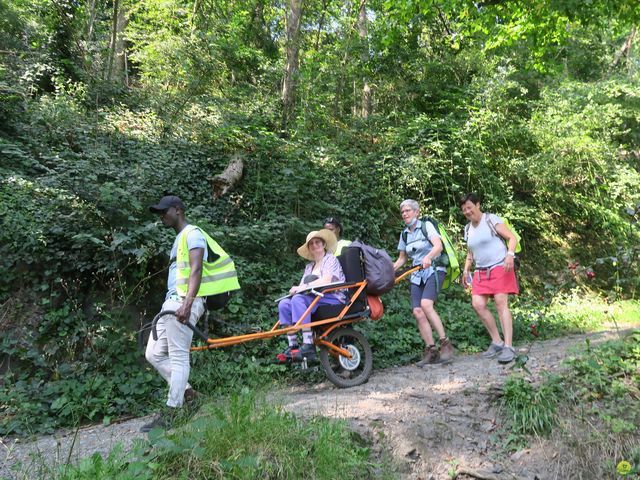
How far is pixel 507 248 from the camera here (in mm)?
5363

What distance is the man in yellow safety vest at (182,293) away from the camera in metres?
3.92

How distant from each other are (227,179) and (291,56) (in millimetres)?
3141

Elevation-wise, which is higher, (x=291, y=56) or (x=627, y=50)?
(x=627, y=50)

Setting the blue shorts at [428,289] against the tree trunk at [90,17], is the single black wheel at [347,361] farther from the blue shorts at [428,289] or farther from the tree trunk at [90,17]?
the tree trunk at [90,17]

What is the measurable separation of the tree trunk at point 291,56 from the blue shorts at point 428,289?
5.47m

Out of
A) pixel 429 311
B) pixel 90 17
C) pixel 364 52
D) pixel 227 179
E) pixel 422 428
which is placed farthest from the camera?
pixel 364 52

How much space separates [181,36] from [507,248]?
31.1 feet

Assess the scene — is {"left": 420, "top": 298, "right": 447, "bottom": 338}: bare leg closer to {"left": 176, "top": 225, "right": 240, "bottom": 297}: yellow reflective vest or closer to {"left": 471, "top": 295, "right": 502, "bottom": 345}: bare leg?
{"left": 471, "top": 295, "right": 502, "bottom": 345}: bare leg

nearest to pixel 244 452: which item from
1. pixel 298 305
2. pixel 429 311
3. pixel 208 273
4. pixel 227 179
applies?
pixel 208 273

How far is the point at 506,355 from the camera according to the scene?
17.0 ft

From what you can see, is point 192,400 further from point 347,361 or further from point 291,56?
point 291,56

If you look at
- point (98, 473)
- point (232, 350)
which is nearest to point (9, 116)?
point (232, 350)

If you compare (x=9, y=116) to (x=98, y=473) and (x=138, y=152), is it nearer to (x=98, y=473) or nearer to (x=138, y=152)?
(x=138, y=152)

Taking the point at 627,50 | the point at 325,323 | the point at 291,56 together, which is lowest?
the point at 325,323
